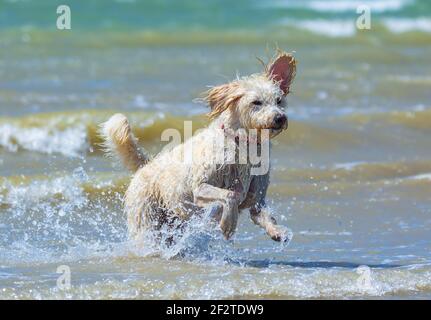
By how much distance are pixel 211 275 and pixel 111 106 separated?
6668 mm

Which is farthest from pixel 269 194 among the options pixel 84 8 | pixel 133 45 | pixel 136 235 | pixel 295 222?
pixel 84 8

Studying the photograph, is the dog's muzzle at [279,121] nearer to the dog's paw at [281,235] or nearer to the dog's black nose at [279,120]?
the dog's black nose at [279,120]

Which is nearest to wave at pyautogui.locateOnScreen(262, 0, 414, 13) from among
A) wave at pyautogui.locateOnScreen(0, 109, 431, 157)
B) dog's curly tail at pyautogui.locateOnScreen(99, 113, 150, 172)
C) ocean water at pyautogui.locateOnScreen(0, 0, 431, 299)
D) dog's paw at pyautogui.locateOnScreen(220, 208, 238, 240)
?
ocean water at pyautogui.locateOnScreen(0, 0, 431, 299)

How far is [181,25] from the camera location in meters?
23.6

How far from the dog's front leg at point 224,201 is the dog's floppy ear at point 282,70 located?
0.81 m

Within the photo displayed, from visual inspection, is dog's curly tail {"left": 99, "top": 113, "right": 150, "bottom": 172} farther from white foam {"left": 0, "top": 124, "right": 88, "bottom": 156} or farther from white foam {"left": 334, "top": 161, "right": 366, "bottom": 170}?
white foam {"left": 0, "top": 124, "right": 88, "bottom": 156}

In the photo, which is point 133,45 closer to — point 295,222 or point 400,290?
point 295,222

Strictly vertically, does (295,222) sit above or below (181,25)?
below

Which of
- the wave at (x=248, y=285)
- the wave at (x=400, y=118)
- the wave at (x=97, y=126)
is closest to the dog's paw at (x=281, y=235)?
the wave at (x=248, y=285)

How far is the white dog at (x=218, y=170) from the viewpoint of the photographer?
263 inches

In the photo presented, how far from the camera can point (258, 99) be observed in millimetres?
6656

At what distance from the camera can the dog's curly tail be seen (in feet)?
23.3

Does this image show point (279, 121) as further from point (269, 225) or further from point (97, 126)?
point (97, 126)

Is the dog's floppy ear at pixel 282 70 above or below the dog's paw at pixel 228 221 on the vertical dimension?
above
